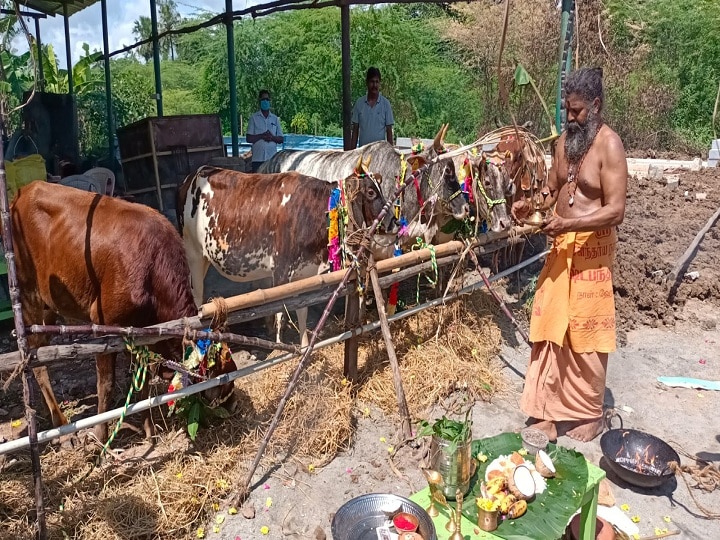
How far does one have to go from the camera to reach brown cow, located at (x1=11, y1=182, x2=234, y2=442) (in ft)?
12.2

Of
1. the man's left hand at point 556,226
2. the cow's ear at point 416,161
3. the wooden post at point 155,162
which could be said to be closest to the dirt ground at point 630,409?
the man's left hand at point 556,226

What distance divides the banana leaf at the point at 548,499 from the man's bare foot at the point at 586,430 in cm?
123

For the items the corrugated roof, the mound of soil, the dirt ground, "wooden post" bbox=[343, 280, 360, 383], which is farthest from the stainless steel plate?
the corrugated roof

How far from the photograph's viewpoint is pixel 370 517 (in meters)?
2.84

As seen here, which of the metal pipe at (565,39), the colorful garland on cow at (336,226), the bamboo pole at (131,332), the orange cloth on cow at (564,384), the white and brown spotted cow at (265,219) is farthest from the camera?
the metal pipe at (565,39)

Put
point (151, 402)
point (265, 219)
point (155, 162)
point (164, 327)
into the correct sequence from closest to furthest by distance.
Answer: point (164, 327), point (151, 402), point (265, 219), point (155, 162)

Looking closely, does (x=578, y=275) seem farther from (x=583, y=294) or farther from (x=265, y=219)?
(x=265, y=219)

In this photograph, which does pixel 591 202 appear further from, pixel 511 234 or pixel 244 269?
pixel 244 269

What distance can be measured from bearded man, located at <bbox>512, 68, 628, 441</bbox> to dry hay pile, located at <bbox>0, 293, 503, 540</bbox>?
0.79 m

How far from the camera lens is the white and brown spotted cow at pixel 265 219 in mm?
4977

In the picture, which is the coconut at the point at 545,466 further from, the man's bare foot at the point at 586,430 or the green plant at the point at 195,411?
the green plant at the point at 195,411

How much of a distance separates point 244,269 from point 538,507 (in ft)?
11.0

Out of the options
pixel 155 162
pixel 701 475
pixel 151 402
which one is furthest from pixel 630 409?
pixel 155 162

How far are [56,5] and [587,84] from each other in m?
12.2
